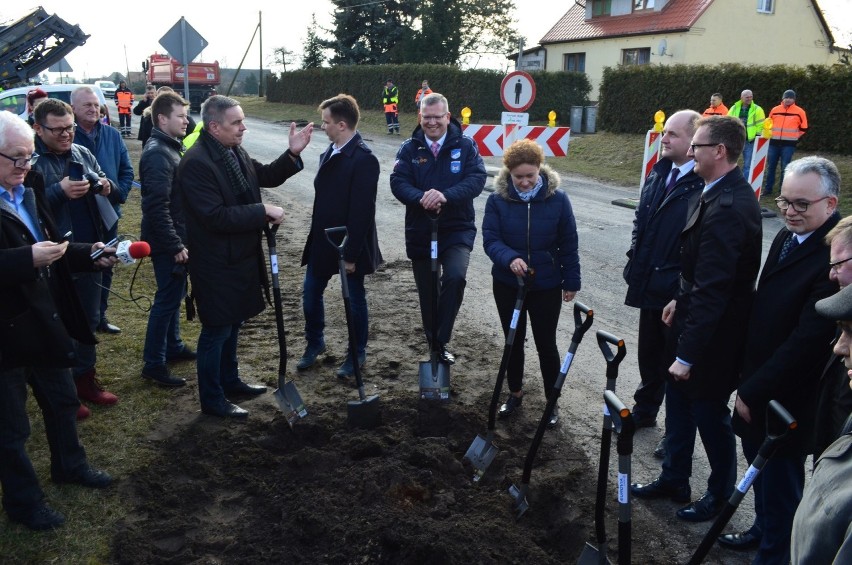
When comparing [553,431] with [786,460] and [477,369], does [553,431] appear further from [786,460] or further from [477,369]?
[786,460]

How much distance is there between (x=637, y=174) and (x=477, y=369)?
13751mm

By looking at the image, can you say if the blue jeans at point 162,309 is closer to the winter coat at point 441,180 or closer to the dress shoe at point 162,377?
the dress shoe at point 162,377

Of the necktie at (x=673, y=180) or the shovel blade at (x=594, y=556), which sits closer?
the shovel blade at (x=594, y=556)

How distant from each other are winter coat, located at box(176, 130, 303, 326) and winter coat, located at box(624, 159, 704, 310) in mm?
2452

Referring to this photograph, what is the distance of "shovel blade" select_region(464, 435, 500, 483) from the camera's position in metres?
4.18

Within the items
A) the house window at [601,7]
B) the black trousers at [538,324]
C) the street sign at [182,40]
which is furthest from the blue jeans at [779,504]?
the house window at [601,7]

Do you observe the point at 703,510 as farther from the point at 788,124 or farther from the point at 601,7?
the point at 601,7

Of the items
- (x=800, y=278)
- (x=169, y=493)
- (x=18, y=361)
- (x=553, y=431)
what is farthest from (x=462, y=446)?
(x=18, y=361)

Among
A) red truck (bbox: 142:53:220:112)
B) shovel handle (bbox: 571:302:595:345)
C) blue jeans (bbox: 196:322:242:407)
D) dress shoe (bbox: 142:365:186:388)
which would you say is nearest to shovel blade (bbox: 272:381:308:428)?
blue jeans (bbox: 196:322:242:407)

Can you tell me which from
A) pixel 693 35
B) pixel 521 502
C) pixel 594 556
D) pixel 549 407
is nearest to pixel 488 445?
pixel 521 502

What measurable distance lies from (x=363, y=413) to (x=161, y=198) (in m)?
2.24

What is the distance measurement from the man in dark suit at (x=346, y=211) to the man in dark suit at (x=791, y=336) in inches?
116

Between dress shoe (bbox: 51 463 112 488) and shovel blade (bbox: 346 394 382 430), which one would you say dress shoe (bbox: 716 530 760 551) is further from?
dress shoe (bbox: 51 463 112 488)

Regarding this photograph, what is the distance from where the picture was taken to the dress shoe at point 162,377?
17.9 ft
